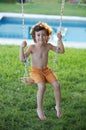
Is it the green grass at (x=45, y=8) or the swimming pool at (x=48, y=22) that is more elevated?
the swimming pool at (x=48, y=22)

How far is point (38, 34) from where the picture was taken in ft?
11.3

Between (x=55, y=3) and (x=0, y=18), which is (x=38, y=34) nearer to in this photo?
(x=0, y=18)

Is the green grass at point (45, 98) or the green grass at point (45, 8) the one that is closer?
the green grass at point (45, 98)

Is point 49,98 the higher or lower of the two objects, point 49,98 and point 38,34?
the lower

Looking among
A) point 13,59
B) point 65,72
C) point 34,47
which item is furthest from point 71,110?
→ point 13,59

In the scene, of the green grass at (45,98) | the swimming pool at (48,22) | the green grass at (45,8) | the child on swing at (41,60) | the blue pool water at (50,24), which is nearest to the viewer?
the child on swing at (41,60)

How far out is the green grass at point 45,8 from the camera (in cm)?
1252

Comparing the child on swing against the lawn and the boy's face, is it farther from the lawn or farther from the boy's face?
the lawn

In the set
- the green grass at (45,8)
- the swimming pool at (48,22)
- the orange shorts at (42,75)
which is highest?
the orange shorts at (42,75)

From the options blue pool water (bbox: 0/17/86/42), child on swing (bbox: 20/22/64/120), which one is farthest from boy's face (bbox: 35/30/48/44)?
blue pool water (bbox: 0/17/86/42)

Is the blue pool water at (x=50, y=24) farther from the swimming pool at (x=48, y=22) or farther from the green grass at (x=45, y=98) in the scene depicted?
the green grass at (x=45, y=98)

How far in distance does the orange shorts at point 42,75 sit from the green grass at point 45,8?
901cm

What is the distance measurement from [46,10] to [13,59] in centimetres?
704

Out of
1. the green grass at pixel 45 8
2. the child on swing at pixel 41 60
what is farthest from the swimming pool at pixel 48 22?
the child on swing at pixel 41 60
